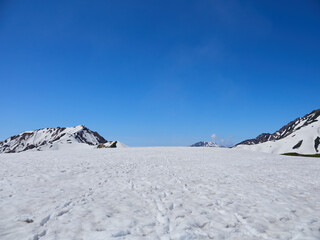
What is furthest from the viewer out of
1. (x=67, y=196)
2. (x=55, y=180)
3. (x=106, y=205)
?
(x=55, y=180)

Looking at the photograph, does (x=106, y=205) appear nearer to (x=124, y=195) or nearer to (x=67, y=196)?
(x=124, y=195)

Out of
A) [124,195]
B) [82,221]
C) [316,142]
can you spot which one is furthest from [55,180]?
[316,142]

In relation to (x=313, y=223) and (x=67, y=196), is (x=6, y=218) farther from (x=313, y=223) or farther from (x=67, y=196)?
(x=313, y=223)

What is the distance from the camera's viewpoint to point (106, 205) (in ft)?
24.2

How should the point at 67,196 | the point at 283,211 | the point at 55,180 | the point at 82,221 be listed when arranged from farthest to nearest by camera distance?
the point at 55,180 → the point at 67,196 → the point at 283,211 → the point at 82,221

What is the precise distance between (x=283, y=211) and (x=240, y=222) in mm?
2282

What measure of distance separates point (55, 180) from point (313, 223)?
514 inches

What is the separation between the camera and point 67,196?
8453 millimetres

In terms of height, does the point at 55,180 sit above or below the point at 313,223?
above

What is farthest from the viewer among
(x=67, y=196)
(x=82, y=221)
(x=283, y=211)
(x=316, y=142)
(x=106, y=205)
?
(x=316, y=142)

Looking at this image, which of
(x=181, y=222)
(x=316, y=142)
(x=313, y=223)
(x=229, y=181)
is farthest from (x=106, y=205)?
(x=316, y=142)

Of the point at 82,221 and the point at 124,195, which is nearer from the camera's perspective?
the point at 82,221

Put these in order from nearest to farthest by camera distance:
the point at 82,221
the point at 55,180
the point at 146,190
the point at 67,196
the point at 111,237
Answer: the point at 111,237, the point at 82,221, the point at 67,196, the point at 146,190, the point at 55,180

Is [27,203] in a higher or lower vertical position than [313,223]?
higher
